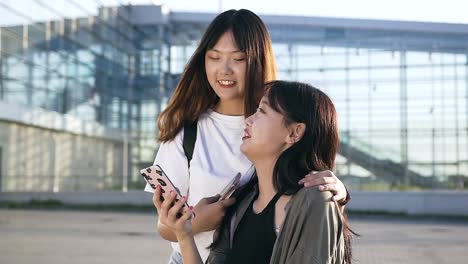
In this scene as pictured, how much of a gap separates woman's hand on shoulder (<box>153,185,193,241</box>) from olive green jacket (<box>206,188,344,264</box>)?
30 centimetres

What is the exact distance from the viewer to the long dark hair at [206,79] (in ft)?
8.30

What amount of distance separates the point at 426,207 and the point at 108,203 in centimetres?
1112

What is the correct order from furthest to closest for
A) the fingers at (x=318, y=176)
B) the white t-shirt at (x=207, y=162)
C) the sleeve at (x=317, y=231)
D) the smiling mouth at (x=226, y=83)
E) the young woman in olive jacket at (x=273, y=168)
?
the smiling mouth at (x=226, y=83), the white t-shirt at (x=207, y=162), the young woman in olive jacket at (x=273, y=168), the fingers at (x=318, y=176), the sleeve at (x=317, y=231)

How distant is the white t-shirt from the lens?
244 cm

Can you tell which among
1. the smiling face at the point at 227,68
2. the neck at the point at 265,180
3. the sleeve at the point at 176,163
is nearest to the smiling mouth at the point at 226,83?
the smiling face at the point at 227,68

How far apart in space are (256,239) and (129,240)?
10.2 m

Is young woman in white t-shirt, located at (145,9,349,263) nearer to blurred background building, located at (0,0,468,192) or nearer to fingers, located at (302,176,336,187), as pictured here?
fingers, located at (302,176,336,187)

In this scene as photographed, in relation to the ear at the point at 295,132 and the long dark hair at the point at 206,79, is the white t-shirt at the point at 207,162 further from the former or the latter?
the ear at the point at 295,132

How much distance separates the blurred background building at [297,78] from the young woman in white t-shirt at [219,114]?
24283 mm

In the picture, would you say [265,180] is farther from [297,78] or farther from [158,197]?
[297,78]

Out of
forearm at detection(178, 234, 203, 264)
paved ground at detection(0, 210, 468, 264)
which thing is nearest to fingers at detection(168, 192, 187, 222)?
forearm at detection(178, 234, 203, 264)

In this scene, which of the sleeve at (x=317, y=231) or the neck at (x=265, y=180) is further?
the neck at (x=265, y=180)

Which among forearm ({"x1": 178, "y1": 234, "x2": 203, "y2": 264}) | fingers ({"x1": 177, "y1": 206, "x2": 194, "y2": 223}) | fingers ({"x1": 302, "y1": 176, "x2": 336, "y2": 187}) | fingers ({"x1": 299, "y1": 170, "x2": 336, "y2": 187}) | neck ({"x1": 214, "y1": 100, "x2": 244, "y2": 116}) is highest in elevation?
neck ({"x1": 214, "y1": 100, "x2": 244, "y2": 116})

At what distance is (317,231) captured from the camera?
1.92 m
